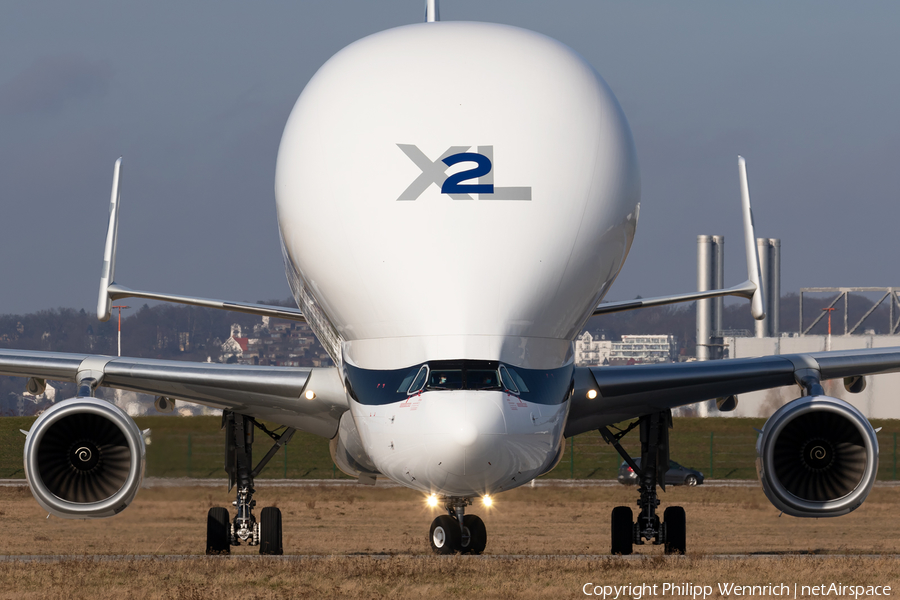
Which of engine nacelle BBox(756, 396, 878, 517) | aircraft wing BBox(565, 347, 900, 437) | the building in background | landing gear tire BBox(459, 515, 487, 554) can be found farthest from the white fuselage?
the building in background

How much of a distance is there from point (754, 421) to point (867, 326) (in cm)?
4190

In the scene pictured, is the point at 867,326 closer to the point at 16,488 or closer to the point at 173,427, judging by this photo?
the point at 16,488

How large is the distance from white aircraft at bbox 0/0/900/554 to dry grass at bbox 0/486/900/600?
38.3 inches

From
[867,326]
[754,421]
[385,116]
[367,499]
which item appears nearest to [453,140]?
[385,116]

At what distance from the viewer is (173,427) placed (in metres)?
16.2

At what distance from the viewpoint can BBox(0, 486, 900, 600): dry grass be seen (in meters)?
11.3

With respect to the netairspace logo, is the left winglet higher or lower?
higher

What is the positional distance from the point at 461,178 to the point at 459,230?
0.45m

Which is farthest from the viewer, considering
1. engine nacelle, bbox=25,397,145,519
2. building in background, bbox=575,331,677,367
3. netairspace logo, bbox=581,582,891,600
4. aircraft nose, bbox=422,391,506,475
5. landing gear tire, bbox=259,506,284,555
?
building in background, bbox=575,331,677,367

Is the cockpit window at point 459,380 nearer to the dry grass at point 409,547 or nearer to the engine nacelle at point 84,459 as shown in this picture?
the dry grass at point 409,547

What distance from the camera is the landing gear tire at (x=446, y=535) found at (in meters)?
14.7

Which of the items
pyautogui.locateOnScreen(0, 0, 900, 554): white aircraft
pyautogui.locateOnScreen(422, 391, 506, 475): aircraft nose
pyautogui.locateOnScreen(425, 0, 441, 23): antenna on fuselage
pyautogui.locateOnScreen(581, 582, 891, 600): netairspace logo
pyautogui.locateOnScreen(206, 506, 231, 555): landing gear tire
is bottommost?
pyautogui.locateOnScreen(581, 582, 891, 600): netairspace logo

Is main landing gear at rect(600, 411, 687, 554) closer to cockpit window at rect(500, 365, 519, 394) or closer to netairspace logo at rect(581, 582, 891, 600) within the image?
netairspace logo at rect(581, 582, 891, 600)

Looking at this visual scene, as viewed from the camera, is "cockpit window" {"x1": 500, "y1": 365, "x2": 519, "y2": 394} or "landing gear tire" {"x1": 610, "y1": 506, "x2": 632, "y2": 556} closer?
"cockpit window" {"x1": 500, "y1": 365, "x2": 519, "y2": 394}
